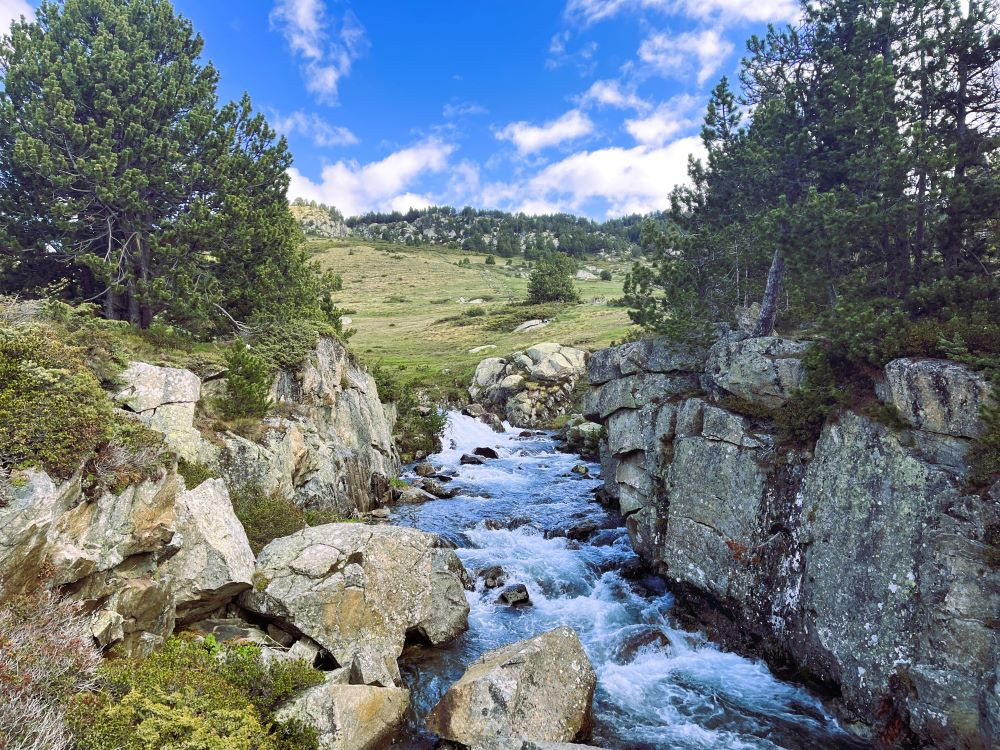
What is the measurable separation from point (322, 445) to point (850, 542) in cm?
2023

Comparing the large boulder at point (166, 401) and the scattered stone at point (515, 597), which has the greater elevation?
the large boulder at point (166, 401)

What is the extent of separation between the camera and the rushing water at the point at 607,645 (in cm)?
1222

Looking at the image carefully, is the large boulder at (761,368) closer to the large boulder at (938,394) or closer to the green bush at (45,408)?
the large boulder at (938,394)

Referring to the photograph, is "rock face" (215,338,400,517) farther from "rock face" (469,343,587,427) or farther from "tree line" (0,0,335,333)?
"rock face" (469,343,587,427)

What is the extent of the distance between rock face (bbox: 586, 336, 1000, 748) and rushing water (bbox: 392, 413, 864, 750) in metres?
1.13

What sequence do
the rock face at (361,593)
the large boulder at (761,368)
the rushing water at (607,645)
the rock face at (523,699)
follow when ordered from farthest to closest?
1. the large boulder at (761,368)
2. the rock face at (361,593)
3. the rushing water at (607,645)
4. the rock face at (523,699)

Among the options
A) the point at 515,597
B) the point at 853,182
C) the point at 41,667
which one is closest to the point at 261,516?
the point at 41,667

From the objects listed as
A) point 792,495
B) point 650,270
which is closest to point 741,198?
point 650,270

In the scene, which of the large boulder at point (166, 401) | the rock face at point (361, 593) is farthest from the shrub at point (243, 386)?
the rock face at point (361, 593)

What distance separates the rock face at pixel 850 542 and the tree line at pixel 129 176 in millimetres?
20606

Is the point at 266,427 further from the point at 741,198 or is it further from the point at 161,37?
the point at 741,198

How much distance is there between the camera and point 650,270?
24312mm

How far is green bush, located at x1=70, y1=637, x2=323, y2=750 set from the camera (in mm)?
8086

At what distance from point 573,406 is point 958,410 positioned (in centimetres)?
3706
